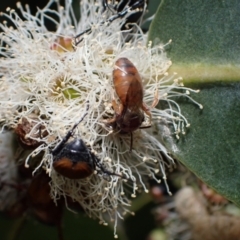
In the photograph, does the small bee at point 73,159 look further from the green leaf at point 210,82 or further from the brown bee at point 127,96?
the green leaf at point 210,82

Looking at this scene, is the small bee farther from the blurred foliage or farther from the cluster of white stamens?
the blurred foliage

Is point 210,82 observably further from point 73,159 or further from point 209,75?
point 73,159

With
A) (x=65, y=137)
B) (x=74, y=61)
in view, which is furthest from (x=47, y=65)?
(x=65, y=137)

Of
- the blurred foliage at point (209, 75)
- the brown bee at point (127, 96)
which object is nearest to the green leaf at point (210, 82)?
the blurred foliage at point (209, 75)

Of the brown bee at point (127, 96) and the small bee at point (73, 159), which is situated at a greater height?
the brown bee at point (127, 96)

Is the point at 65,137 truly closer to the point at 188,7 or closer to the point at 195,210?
the point at 188,7

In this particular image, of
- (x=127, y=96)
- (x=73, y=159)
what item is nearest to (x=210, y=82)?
(x=127, y=96)

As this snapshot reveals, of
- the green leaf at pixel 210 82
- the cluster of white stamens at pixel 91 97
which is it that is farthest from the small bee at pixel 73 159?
the green leaf at pixel 210 82
